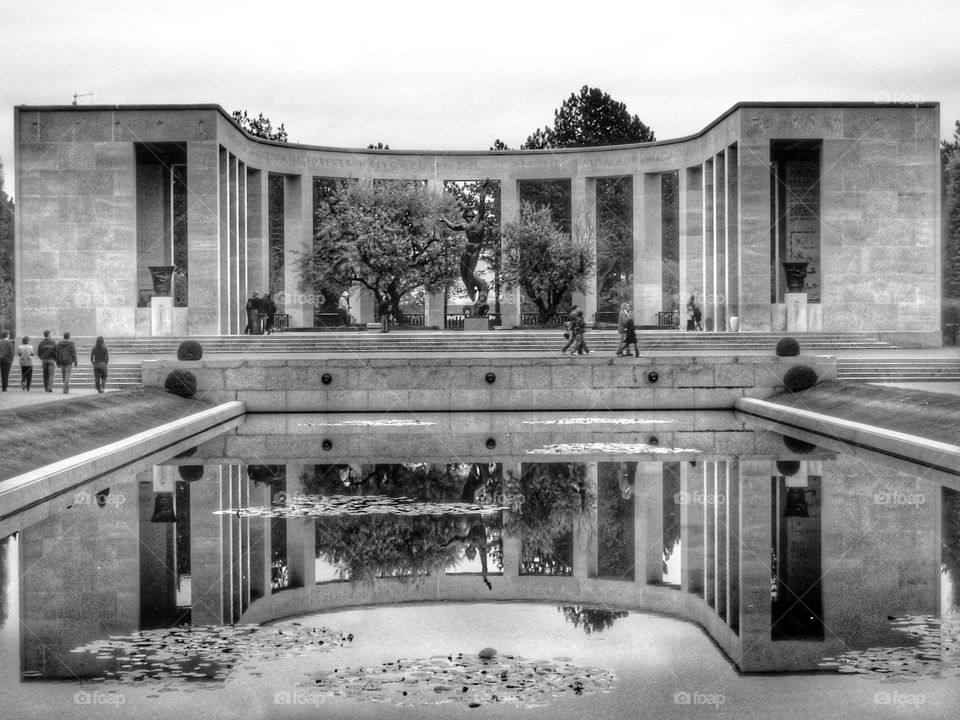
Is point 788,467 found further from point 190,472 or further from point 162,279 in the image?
point 162,279

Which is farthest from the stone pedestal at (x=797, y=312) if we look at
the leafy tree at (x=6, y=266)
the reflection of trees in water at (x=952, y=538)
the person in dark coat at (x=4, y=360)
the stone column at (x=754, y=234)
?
the leafy tree at (x=6, y=266)

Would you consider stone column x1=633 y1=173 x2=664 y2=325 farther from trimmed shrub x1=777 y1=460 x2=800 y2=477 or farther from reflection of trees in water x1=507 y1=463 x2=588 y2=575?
reflection of trees in water x1=507 y1=463 x2=588 y2=575

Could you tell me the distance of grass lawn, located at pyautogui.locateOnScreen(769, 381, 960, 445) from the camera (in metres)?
18.8

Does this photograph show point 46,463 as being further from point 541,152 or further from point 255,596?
point 541,152

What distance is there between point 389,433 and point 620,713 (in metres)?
15.8

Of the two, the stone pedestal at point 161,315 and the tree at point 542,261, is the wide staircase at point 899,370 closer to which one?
the tree at point 542,261

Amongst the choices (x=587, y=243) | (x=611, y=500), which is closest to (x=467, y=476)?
(x=611, y=500)

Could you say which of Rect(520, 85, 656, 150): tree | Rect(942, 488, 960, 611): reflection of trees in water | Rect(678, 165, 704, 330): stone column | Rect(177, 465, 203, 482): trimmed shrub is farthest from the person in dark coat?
Rect(520, 85, 656, 150): tree

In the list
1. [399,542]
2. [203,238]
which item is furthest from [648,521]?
[203,238]

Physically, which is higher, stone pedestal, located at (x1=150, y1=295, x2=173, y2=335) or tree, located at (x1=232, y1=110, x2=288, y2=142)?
tree, located at (x1=232, y1=110, x2=288, y2=142)

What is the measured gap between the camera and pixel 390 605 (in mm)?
8945

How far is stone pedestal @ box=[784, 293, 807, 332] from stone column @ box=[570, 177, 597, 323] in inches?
438

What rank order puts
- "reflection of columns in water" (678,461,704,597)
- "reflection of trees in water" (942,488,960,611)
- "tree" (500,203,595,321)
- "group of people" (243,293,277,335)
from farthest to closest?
"tree" (500,203,595,321), "group of people" (243,293,277,335), "reflection of columns in water" (678,461,704,597), "reflection of trees in water" (942,488,960,611)

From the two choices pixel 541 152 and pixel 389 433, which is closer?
pixel 389 433
